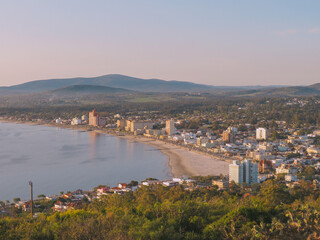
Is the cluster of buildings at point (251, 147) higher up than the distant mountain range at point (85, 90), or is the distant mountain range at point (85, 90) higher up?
the distant mountain range at point (85, 90)

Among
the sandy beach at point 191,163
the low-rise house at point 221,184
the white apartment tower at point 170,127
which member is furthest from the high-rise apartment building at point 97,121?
the low-rise house at point 221,184

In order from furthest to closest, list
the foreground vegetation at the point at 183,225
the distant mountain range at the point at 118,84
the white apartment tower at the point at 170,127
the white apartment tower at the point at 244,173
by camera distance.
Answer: the distant mountain range at the point at 118,84 < the white apartment tower at the point at 170,127 < the white apartment tower at the point at 244,173 < the foreground vegetation at the point at 183,225

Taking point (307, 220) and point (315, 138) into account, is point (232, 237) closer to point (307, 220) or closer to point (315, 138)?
point (307, 220)

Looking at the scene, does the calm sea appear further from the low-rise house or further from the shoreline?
the low-rise house

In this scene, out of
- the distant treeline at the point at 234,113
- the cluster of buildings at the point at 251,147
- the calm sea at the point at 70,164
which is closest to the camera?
the cluster of buildings at the point at 251,147

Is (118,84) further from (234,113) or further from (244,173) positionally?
(244,173)

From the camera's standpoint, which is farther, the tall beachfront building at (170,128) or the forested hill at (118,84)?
the forested hill at (118,84)

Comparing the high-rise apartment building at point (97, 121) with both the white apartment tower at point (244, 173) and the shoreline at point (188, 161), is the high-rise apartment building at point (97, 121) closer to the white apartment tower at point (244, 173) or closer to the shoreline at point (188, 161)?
the shoreline at point (188, 161)

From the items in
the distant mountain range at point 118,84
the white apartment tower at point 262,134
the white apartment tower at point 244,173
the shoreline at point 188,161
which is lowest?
the shoreline at point 188,161
